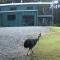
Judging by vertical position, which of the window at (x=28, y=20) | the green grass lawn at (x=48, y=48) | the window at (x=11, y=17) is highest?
the window at (x=11, y=17)

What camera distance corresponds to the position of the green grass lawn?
346 centimetres

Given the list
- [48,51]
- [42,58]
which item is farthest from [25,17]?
[42,58]

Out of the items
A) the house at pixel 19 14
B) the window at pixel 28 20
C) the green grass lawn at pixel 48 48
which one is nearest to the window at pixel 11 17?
the house at pixel 19 14

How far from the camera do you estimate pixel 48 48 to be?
4.09 metres

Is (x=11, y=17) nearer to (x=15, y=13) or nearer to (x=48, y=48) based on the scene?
(x=15, y=13)

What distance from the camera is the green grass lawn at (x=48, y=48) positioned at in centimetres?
346

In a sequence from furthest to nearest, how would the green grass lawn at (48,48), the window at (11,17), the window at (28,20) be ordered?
the window at (28,20) < the window at (11,17) < the green grass lawn at (48,48)

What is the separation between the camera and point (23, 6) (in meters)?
6.40

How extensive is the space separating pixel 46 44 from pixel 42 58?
3.65 feet

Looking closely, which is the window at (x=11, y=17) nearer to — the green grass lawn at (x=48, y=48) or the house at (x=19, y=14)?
the house at (x=19, y=14)

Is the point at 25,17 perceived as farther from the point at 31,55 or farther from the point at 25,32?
the point at 31,55

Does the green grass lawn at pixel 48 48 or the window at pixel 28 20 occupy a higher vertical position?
the window at pixel 28 20

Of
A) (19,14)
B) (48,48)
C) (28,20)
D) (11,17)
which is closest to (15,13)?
(19,14)

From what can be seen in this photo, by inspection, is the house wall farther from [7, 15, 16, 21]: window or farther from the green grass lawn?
the green grass lawn
